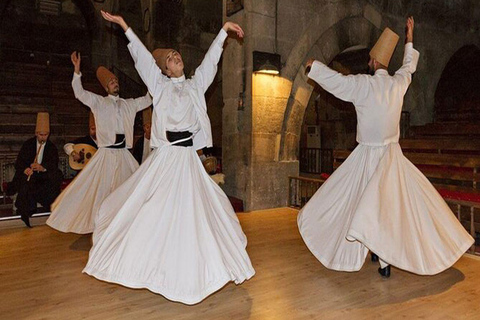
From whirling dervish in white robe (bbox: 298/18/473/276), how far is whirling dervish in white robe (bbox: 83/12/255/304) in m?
0.78

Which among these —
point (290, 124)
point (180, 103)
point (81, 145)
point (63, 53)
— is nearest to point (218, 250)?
point (180, 103)

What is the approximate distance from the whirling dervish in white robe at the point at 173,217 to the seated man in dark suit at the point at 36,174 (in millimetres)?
2361

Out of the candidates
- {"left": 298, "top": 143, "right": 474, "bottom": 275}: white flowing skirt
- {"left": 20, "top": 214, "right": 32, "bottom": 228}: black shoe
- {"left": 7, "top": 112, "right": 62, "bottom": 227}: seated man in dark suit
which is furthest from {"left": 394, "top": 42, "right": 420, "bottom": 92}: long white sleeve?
{"left": 20, "top": 214, "right": 32, "bottom": 228}: black shoe

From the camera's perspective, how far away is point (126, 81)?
1123cm

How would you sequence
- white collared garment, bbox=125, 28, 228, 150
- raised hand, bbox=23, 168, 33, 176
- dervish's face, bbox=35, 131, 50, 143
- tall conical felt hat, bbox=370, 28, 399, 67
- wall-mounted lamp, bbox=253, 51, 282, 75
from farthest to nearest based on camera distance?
wall-mounted lamp, bbox=253, 51, 282, 75 < dervish's face, bbox=35, 131, 50, 143 < raised hand, bbox=23, 168, 33, 176 < tall conical felt hat, bbox=370, 28, 399, 67 < white collared garment, bbox=125, 28, 228, 150

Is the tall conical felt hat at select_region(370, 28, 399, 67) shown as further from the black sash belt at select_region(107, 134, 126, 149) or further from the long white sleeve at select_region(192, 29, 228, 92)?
the black sash belt at select_region(107, 134, 126, 149)

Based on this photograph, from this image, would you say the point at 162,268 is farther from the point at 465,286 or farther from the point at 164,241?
the point at 465,286

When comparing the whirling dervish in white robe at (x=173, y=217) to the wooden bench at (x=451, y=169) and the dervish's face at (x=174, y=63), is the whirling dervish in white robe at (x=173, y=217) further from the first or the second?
the wooden bench at (x=451, y=169)

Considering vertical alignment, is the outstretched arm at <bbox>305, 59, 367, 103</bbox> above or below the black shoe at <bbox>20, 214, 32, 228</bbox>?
above

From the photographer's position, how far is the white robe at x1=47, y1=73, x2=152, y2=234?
4.23 meters

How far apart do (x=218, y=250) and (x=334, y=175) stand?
1.37 metres

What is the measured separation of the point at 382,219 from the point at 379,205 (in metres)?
0.11

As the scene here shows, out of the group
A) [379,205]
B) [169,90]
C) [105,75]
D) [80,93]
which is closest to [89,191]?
[80,93]

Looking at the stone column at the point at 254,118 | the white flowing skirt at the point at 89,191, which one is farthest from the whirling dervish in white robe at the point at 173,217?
the stone column at the point at 254,118
